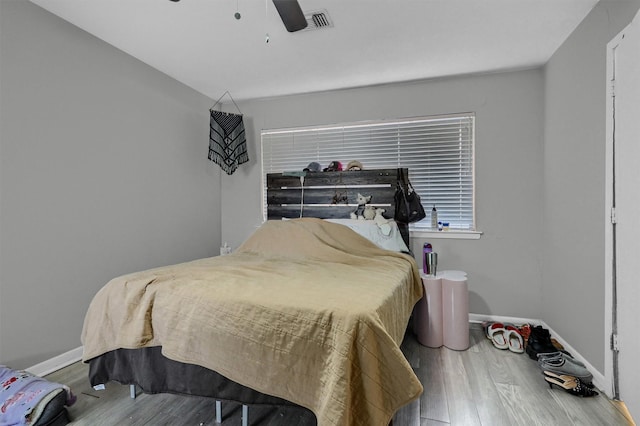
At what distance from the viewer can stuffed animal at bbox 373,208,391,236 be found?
9.32 ft

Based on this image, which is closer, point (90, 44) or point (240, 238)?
point (90, 44)

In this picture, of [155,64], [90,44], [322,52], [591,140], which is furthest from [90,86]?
[591,140]

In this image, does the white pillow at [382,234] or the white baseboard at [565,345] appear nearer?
the white baseboard at [565,345]

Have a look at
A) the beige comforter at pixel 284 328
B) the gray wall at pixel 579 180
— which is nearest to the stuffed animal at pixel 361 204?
the beige comforter at pixel 284 328

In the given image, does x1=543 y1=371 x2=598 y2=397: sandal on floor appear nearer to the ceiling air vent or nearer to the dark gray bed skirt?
the dark gray bed skirt

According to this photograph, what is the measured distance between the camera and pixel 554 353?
2.22 meters

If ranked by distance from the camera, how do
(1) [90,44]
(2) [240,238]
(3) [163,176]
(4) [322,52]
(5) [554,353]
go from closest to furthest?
(5) [554,353] → (1) [90,44] → (4) [322,52] → (3) [163,176] → (2) [240,238]

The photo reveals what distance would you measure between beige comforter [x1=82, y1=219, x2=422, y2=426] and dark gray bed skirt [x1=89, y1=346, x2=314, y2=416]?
69mm

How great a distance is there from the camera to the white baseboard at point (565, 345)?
188 centimetres

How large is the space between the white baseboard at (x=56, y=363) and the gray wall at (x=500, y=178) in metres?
3.10

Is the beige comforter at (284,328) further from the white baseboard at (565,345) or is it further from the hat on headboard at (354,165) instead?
the hat on headboard at (354,165)

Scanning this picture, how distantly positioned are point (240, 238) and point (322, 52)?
7.84 ft

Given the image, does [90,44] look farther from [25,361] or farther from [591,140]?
[591,140]

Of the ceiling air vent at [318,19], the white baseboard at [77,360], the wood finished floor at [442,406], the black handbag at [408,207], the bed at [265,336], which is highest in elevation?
the ceiling air vent at [318,19]
